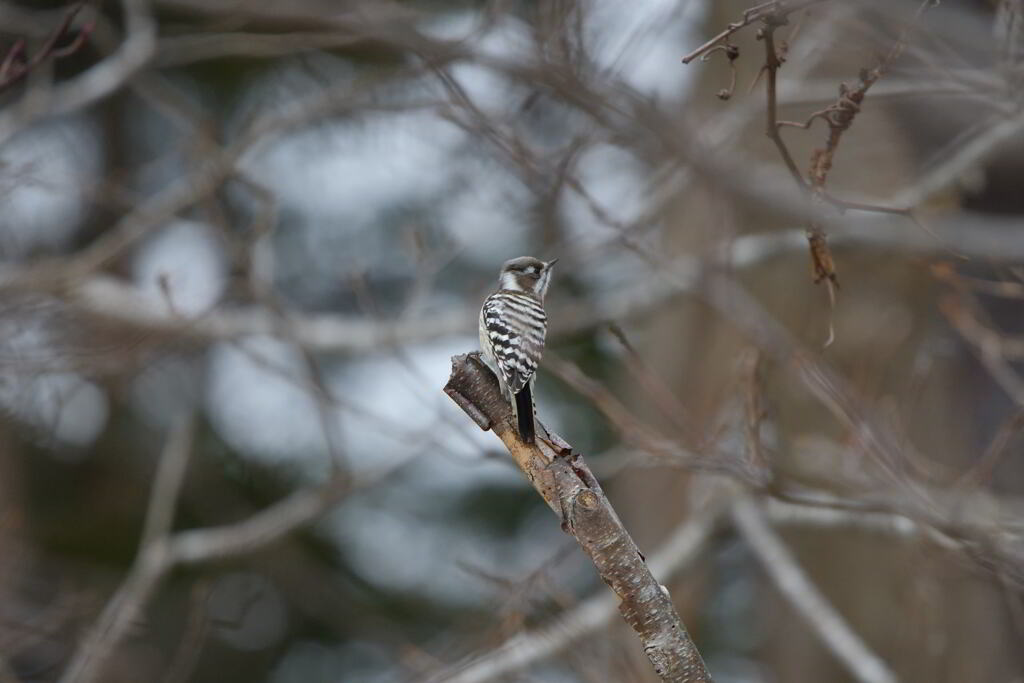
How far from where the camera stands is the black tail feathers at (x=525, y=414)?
303 cm

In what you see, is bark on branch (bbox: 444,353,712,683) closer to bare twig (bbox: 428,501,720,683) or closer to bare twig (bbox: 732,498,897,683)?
bare twig (bbox: 428,501,720,683)

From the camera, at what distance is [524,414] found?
3213 mm

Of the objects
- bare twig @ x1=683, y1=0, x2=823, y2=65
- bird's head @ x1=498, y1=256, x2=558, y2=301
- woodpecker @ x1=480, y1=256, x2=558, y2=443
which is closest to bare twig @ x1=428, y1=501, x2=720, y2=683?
woodpecker @ x1=480, y1=256, x2=558, y2=443

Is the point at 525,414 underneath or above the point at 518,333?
underneath

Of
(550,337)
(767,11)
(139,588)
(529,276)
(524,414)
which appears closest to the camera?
(767,11)

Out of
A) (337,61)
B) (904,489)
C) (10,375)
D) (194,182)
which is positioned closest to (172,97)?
(194,182)

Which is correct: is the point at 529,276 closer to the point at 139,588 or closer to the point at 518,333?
the point at 518,333

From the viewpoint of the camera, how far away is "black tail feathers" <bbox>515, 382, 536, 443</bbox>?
3.03 m

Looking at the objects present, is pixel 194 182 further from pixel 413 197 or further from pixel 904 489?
pixel 904 489

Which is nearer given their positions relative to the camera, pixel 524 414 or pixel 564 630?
pixel 524 414

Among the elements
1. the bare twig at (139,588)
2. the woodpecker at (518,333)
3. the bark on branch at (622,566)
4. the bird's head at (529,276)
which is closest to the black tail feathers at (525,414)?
the woodpecker at (518,333)

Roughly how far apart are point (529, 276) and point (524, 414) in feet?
7.43

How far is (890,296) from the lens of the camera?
7.53 meters

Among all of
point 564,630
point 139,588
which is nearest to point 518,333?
point 564,630
